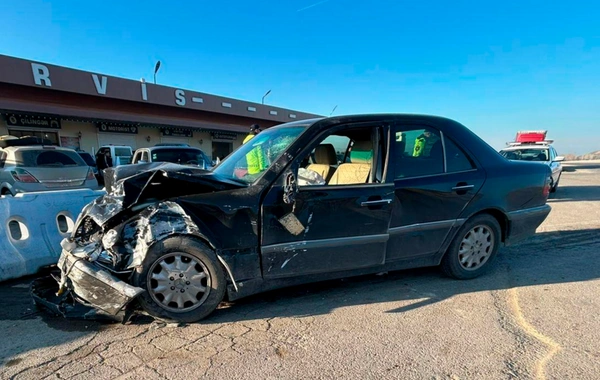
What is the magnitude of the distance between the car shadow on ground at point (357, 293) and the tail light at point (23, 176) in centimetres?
468

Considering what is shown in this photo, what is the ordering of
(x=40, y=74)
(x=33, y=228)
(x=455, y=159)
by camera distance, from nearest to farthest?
1. (x=455, y=159)
2. (x=33, y=228)
3. (x=40, y=74)

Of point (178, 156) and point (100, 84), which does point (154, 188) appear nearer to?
point (178, 156)

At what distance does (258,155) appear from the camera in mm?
3365

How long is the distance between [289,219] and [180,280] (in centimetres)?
105

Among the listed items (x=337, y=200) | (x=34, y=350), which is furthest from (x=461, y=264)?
(x=34, y=350)

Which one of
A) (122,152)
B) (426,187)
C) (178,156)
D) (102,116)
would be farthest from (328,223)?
(102,116)

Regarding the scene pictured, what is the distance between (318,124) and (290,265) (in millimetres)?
1382

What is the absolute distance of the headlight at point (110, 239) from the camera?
265 centimetres

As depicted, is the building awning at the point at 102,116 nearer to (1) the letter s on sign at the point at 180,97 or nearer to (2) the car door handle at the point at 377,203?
(1) the letter s on sign at the point at 180,97

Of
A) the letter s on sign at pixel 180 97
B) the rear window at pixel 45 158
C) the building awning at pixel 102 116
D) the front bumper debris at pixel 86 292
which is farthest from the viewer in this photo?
the letter s on sign at pixel 180 97

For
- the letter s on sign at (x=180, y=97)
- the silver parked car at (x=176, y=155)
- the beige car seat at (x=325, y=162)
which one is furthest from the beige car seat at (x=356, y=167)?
the letter s on sign at (x=180, y=97)

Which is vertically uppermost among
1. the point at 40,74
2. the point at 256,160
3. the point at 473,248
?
the point at 40,74

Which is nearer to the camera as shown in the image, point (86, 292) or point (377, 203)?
point (86, 292)

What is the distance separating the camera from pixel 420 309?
115 inches
